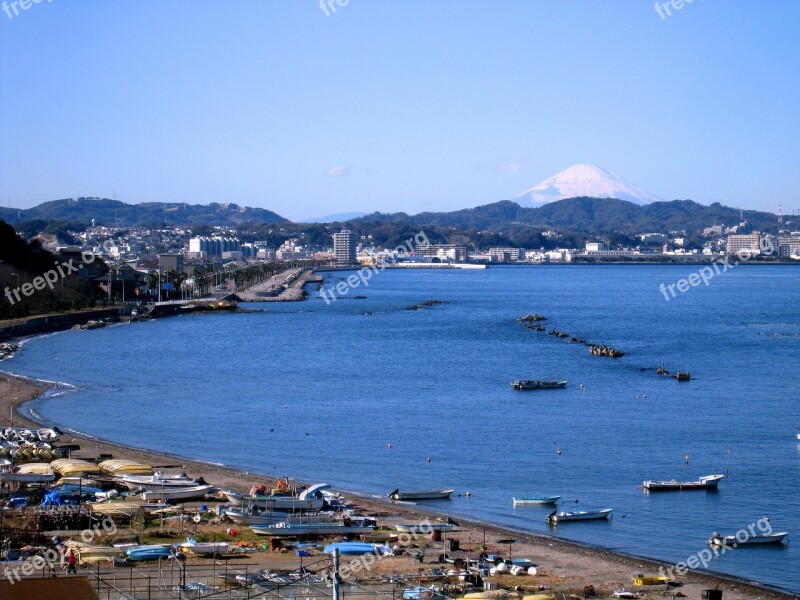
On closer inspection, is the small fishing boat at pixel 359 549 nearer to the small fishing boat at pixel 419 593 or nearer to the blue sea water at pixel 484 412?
the small fishing boat at pixel 419 593

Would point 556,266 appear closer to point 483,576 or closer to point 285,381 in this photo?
point 285,381

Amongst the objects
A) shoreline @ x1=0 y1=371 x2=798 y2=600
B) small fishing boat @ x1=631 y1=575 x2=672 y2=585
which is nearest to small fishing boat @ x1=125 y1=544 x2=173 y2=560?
shoreline @ x1=0 y1=371 x2=798 y2=600

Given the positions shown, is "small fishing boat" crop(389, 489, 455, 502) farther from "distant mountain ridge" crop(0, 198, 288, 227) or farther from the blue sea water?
"distant mountain ridge" crop(0, 198, 288, 227)

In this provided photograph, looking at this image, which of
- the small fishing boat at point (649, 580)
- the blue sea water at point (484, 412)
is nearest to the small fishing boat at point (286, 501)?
the blue sea water at point (484, 412)

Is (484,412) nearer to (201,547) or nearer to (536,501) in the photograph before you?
(536,501)

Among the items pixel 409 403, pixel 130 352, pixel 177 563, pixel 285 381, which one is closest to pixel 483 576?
pixel 177 563
